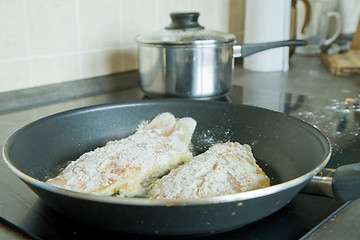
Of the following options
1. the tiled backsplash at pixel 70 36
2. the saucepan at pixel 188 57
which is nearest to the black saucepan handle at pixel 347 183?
the saucepan at pixel 188 57

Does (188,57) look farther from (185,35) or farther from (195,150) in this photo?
(195,150)

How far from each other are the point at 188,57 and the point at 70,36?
37 cm

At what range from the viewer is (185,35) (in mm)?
1064

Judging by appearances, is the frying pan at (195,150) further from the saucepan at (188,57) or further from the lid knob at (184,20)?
the lid knob at (184,20)

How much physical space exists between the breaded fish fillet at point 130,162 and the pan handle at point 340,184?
0.90ft

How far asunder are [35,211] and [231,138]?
452mm

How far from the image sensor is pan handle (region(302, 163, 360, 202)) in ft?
1.61

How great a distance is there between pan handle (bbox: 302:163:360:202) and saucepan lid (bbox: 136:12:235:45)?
59cm

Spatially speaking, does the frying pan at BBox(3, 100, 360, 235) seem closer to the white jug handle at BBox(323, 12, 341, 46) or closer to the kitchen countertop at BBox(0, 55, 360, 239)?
the kitchen countertop at BBox(0, 55, 360, 239)

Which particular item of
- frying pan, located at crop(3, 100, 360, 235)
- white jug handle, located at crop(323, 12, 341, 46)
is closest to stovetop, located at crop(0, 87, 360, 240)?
frying pan, located at crop(3, 100, 360, 235)

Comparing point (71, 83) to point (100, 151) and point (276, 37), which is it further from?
point (276, 37)

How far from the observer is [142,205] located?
16.4 inches

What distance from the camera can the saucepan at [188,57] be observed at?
1.05 m

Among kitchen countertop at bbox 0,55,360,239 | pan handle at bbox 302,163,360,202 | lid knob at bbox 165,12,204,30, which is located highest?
lid knob at bbox 165,12,204,30
